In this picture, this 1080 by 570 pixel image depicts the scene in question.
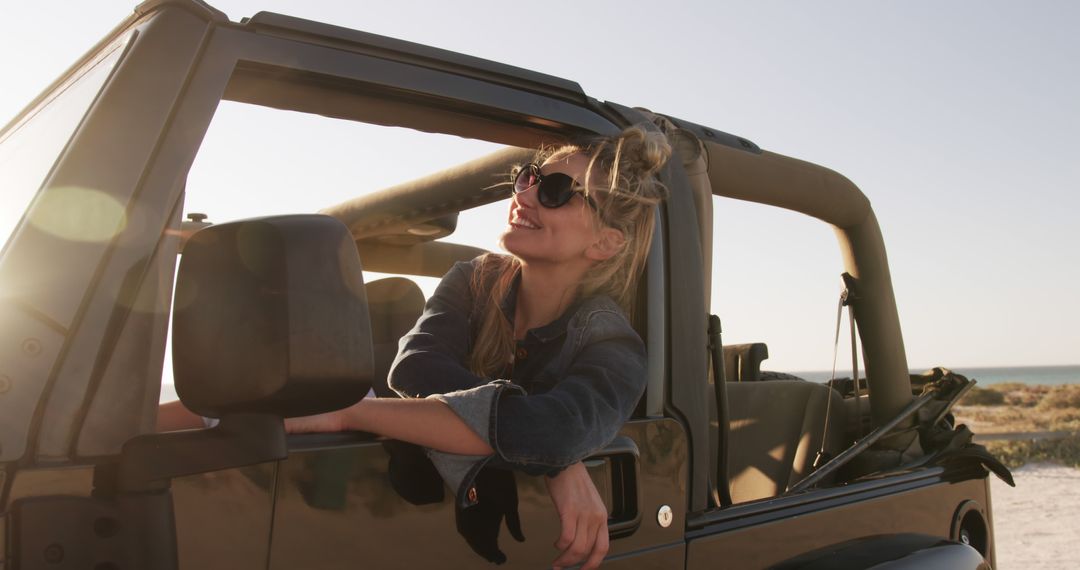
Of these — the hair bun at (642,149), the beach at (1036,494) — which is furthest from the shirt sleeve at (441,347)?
the beach at (1036,494)

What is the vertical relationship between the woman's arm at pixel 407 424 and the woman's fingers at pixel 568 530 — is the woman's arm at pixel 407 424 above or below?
above

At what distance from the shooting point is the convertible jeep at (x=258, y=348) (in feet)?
3.61

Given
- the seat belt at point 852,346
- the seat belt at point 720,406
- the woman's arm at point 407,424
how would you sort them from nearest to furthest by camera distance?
1. the woman's arm at point 407,424
2. the seat belt at point 720,406
3. the seat belt at point 852,346

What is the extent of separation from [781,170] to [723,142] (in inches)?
11.1

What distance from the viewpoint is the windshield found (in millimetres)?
1339

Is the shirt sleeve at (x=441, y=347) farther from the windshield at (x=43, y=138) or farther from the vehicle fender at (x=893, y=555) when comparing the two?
the vehicle fender at (x=893, y=555)

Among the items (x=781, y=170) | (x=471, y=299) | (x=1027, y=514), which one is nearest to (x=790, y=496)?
(x=471, y=299)

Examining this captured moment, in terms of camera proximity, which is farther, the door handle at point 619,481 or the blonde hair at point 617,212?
the blonde hair at point 617,212

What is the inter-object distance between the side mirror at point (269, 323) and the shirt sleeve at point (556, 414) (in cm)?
45

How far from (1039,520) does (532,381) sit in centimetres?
1056

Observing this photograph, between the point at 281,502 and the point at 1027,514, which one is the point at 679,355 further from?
the point at 1027,514

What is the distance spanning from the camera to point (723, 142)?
111 inches

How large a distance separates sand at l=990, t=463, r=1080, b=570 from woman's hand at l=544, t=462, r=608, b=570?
22.2ft

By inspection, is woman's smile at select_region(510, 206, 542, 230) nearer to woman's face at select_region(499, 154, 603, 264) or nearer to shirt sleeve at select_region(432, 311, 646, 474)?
woman's face at select_region(499, 154, 603, 264)
